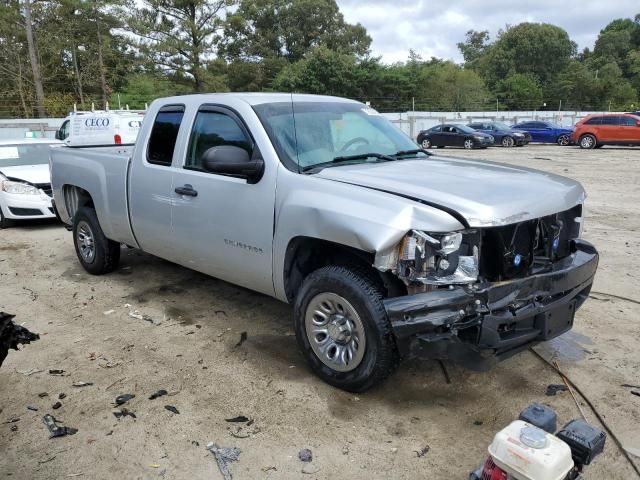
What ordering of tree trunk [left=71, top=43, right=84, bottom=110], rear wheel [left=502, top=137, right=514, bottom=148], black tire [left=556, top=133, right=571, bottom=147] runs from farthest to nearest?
1. tree trunk [left=71, top=43, right=84, bottom=110]
2. rear wheel [left=502, top=137, right=514, bottom=148]
3. black tire [left=556, top=133, right=571, bottom=147]

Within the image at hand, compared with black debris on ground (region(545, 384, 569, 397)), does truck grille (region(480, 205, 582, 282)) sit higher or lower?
higher

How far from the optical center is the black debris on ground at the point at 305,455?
299 centimetres

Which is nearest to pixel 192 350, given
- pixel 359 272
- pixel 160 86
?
pixel 359 272

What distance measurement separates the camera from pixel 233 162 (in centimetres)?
388

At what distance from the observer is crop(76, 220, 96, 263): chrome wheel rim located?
6184 millimetres

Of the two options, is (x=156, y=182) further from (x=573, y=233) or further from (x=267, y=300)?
(x=573, y=233)

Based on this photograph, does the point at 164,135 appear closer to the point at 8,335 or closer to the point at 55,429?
the point at 8,335

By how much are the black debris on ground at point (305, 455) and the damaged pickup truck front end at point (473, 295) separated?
763 millimetres

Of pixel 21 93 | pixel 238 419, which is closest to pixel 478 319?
pixel 238 419

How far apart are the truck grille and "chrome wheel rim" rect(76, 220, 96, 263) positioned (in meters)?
4.53

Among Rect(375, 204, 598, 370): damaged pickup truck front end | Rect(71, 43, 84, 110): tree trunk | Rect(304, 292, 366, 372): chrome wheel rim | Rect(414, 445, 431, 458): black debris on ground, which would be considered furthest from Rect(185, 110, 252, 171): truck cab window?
Rect(71, 43, 84, 110): tree trunk

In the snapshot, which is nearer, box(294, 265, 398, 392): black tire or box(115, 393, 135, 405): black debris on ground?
box(294, 265, 398, 392): black tire

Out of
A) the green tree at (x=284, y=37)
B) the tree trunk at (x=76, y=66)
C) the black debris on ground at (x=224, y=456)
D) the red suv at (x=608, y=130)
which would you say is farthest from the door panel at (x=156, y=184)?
the green tree at (x=284, y=37)

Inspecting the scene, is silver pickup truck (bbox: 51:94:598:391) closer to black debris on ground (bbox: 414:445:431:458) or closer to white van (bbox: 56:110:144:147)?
black debris on ground (bbox: 414:445:431:458)
